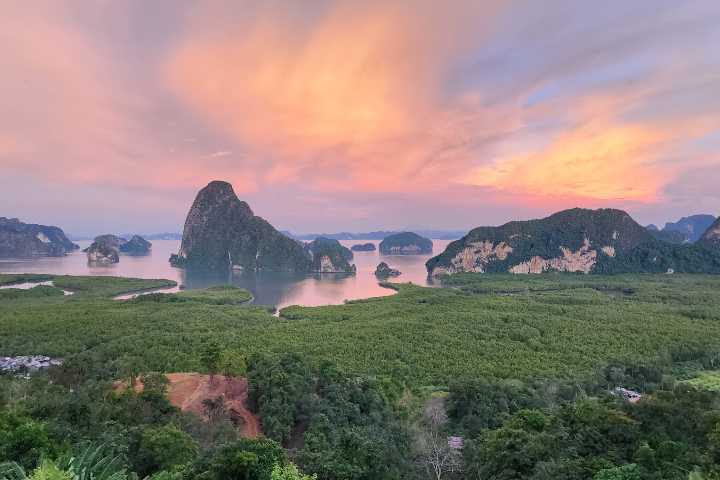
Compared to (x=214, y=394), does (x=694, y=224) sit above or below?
above

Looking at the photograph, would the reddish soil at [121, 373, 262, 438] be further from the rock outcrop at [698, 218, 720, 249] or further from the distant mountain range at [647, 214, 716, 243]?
the distant mountain range at [647, 214, 716, 243]

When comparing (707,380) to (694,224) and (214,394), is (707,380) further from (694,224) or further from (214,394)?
(694,224)

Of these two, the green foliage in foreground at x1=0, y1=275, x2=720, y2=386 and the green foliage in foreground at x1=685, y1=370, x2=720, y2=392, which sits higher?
the green foliage in foreground at x1=0, y1=275, x2=720, y2=386

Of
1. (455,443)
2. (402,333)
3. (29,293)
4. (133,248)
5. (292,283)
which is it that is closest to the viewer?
(455,443)

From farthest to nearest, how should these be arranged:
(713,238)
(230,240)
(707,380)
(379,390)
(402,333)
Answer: (230,240)
(713,238)
(402,333)
(707,380)
(379,390)

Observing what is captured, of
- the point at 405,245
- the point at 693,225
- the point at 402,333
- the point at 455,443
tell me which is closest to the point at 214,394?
the point at 455,443

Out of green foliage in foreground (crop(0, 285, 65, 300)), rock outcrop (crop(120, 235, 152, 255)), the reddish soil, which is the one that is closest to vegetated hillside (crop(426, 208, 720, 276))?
green foliage in foreground (crop(0, 285, 65, 300))

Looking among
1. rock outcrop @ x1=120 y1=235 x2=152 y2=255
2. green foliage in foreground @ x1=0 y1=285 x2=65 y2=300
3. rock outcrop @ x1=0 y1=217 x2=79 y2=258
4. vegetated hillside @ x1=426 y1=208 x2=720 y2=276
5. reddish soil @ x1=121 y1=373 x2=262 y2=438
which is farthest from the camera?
rock outcrop @ x1=120 y1=235 x2=152 y2=255
